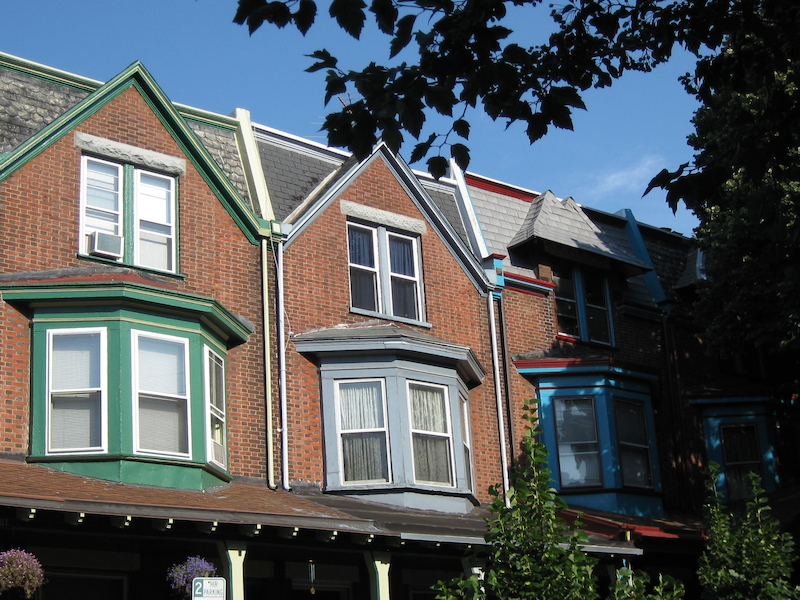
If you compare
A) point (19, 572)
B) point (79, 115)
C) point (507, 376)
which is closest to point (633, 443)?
point (507, 376)

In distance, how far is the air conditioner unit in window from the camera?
1644 centimetres

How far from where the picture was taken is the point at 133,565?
14.6 m

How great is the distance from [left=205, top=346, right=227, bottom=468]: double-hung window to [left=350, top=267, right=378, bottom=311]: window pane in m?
3.25

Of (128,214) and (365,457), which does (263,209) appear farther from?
(365,457)

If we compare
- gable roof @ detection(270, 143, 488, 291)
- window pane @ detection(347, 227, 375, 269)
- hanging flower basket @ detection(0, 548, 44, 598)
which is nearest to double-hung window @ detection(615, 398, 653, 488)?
gable roof @ detection(270, 143, 488, 291)

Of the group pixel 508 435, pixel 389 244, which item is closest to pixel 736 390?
pixel 508 435

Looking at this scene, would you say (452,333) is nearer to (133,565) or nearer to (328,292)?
(328,292)

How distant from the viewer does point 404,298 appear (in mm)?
20266

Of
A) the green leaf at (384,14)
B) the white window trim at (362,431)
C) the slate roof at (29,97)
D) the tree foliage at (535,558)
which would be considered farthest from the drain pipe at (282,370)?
the green leaf at (384,14)

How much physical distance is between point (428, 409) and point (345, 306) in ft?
7.61

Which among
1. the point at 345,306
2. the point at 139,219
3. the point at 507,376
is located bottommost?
the point at 507,376

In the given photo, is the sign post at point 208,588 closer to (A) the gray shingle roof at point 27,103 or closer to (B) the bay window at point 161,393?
(B) the bay window at point 161,393

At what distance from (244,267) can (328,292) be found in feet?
5.36

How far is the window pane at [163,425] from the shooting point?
15406mm
